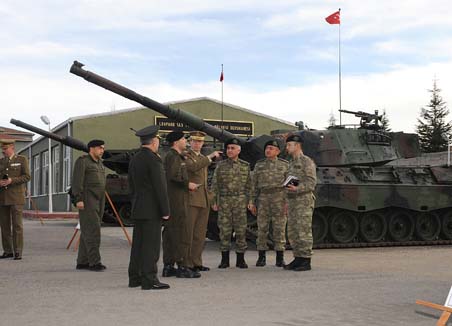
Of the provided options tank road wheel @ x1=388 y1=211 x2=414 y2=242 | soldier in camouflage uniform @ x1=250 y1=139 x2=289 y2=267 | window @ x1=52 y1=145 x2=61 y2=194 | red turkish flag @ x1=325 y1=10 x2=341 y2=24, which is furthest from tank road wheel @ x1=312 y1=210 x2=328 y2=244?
window @ x1=52 y1=145 x2=61 y2=194

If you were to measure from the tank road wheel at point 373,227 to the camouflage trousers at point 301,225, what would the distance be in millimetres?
4989

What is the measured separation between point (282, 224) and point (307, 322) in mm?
4443

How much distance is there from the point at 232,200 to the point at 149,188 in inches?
100.0

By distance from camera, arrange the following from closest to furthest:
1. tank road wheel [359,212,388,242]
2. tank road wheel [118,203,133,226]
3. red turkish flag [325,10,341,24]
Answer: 1. tank road wheel [359,212,388,242]
2. red turkish flag [325,10,341,24]
3. tank road wheel [118,203,133,226]

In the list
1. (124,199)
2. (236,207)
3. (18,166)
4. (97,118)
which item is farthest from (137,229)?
(97,118)

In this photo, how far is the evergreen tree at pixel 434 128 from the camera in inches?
2367

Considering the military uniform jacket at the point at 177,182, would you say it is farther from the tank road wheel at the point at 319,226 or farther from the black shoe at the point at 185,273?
the tank road wheel at the point at 319,226

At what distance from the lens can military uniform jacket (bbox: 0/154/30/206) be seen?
1089 centimetres

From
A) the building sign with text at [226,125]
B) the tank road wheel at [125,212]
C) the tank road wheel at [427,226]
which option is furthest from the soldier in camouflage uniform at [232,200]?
the building sign with text at [226,125]

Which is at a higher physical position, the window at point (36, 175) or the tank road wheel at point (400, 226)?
the window at point (36, 175)

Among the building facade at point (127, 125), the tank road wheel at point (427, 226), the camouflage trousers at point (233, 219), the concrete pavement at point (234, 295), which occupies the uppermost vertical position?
the building facade at point (127, 125)

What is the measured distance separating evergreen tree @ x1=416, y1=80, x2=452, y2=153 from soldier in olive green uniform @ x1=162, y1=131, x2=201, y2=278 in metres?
53.1

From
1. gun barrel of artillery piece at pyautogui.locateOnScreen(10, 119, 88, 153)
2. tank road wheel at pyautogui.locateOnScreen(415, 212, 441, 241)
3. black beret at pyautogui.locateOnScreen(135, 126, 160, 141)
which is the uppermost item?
gun barrel of artillery piece at pyautogui.locateOnScreen(10, 119, 88, 153)

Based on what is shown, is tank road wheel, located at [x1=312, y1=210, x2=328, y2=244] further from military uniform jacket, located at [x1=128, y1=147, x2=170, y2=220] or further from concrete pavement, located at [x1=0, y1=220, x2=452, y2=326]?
military uniform jacket, located at [x1=128, y1=147, x2=170, y2=220]
